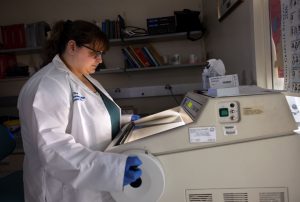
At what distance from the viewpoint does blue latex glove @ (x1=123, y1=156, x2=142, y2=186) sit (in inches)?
31.1

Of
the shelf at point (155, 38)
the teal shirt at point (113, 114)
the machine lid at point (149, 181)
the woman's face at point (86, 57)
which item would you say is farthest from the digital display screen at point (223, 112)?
the shelf at point (155, 38)

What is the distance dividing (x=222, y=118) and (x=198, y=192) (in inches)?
10.0

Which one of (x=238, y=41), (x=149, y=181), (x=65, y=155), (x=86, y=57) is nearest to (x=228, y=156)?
(x=149, y=181)

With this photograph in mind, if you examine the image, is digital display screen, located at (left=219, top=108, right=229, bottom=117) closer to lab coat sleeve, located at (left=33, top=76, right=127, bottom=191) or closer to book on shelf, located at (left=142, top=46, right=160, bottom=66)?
lab coat sleeve, located at (left=33, top=76, right=127, bottom=191)

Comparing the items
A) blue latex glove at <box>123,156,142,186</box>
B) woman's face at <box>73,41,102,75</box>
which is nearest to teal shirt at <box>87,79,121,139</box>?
woman's face at <box>73,41,102,75</box>

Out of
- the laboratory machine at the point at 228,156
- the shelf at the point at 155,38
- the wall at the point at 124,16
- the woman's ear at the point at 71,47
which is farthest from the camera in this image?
the wall at the point at 124,16

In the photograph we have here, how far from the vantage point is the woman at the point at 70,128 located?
33.7 inches

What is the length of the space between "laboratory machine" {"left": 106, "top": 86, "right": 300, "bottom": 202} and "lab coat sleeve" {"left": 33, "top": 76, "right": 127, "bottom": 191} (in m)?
0.10

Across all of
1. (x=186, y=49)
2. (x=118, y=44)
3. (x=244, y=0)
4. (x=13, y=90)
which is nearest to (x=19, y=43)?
(x=13, y=90)

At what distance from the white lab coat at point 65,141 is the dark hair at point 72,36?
0.09 m

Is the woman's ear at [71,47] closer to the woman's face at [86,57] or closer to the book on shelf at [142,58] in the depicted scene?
the woman's face at [86,57]

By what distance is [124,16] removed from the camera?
2971mm

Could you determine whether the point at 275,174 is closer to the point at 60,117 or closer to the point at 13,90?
the point at 60,117

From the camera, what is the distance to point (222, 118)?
0.79 metres
